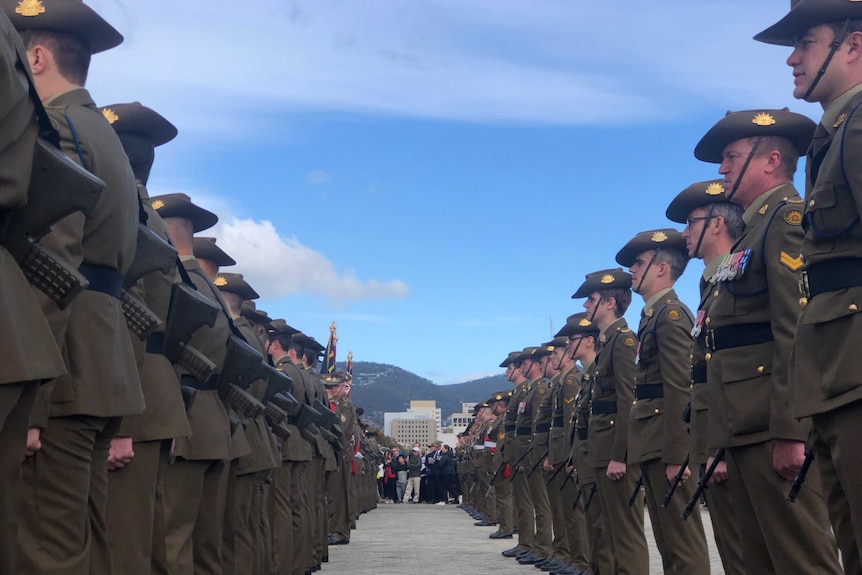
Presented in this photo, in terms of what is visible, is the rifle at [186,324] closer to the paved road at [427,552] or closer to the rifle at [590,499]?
the rifle at [590,499]

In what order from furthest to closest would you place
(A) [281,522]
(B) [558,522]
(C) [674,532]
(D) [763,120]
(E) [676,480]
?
(B) [558,522] < (A) [281,522] < (C) [674,532] < (E) [676,480] < (D) [763,120]

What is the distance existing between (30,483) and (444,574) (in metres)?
8.17

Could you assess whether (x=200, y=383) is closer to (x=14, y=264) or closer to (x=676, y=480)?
(x=676, y=480)

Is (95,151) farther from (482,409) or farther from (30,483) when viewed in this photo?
(482,409)

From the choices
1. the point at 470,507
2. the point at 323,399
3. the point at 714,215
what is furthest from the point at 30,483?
the point at 470,507

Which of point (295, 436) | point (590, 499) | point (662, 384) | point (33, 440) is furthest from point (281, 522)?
point (33, 440)

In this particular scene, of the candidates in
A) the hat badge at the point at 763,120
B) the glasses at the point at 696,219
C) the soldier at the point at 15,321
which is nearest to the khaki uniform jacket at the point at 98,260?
the soldier at the point at 15,321

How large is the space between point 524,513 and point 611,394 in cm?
703

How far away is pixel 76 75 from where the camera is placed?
458 cm

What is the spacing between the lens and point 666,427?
7004 millimetres

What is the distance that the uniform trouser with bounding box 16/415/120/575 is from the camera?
3.81m

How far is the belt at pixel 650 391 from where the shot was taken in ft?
23.9

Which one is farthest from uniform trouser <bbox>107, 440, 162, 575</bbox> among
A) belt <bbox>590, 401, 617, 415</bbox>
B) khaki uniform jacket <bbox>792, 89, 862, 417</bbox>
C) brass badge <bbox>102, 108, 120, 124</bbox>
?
belt <bbox>590, 401, 617, 415</bbox>

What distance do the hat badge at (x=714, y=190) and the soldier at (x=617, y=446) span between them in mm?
2402
